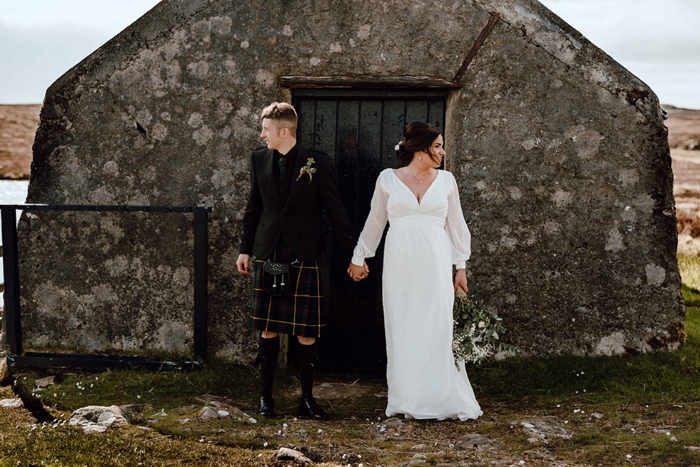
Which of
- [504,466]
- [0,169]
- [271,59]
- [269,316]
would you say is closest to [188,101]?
[271,59]

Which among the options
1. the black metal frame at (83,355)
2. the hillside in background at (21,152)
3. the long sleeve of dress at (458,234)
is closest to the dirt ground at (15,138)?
the hillside in background at (21,152)

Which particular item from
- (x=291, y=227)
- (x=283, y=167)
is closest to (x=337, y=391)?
(x=291, y=227)

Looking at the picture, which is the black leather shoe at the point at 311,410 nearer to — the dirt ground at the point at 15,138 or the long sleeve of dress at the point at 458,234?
the long sleeve of dress at the point at 458,234

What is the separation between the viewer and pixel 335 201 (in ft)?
12.6

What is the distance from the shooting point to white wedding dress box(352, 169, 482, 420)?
377cm

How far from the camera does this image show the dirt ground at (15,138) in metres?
23.6

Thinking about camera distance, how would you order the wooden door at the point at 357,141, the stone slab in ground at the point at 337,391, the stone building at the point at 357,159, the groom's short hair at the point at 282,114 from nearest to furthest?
the groom's short hair at the point at 282,114 < the stone slab in ground at the point at 337,391 < the stone building at the point at 357,159 < the wooden door at the point at 357,141

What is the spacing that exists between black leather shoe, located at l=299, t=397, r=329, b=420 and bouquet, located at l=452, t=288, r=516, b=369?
93cm

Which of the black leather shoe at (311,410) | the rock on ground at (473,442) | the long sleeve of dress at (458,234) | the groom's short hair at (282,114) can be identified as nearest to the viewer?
the rock on ground at (473,442)

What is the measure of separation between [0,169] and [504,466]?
2517cm

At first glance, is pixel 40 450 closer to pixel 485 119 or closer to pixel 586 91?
pixel 485 119

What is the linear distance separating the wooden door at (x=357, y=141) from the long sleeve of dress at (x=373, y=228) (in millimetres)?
841

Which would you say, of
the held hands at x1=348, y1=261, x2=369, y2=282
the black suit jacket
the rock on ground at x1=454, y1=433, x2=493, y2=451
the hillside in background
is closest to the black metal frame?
the black suit jacket

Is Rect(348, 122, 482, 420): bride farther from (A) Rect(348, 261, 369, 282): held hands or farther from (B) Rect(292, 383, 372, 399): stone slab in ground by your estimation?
(B) Rect(292, 383, 372, 399): stone slab in ground
